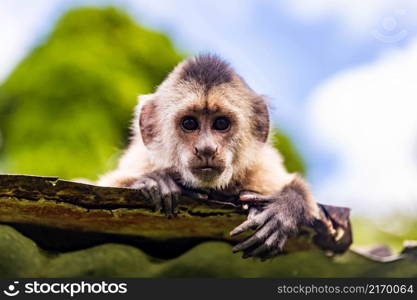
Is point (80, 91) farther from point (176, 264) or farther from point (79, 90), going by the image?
point (176, 264)

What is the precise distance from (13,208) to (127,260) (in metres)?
0.61

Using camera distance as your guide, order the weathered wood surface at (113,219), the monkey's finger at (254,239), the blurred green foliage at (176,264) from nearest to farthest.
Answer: the weathered wood surface at (113,219), the blurred green foliage at (176,264), the monkey's finger at (254,239)

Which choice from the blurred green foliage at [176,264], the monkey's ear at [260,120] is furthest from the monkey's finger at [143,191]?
the monkey's ear at [260,120]

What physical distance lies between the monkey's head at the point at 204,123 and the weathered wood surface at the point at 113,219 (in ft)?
1.63

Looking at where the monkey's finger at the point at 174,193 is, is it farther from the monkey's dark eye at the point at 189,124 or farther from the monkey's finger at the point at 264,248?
the monkey's dark eye at the point at 189,124

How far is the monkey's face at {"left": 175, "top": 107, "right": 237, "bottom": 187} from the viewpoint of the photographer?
3660 millimetres

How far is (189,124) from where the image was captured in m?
3.92

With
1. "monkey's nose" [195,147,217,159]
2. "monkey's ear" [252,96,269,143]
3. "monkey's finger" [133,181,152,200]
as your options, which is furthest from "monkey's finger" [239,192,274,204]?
"monkey's ear" [252,96,269,143]

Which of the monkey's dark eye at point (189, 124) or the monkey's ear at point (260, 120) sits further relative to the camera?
the monkey's ear at point (260, 120)

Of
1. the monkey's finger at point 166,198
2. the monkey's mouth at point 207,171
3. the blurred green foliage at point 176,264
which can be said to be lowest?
the blurred green foliage at point 176,264

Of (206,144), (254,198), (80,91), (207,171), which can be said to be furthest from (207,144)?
(80,91)

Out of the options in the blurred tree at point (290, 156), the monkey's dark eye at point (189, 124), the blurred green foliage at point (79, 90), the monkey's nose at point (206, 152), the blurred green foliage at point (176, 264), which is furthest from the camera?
the blurred tree at point (290, 156)

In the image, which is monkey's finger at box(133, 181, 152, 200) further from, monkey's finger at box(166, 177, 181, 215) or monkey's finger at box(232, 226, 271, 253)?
monkey's finger at box(232, 226, 271, 253)

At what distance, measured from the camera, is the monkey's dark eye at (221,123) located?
393 centimetres
